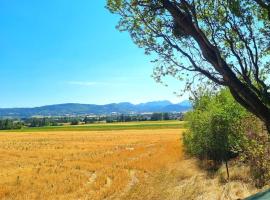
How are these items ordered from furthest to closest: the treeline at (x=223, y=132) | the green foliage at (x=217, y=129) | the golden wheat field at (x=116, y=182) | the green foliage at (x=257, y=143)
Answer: the green foliage at (x=217, y=129) < the golden wheat field at (x=116, y=182) < the treeline at (x=223, y=132) < the green foliage at (x=257, y=143)

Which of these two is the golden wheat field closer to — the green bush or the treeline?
Result: the treeline

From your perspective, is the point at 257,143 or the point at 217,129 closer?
the point at 257,143

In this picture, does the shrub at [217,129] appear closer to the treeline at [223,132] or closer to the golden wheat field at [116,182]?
the treeline at [223,132]

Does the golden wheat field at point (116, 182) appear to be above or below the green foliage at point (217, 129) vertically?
below

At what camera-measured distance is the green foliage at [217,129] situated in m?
31.8

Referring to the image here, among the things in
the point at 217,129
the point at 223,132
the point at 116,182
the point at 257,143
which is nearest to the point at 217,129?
the point at 217,129

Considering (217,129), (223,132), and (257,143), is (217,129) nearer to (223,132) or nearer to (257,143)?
(223,132)

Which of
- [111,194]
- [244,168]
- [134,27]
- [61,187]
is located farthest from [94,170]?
[134,27]

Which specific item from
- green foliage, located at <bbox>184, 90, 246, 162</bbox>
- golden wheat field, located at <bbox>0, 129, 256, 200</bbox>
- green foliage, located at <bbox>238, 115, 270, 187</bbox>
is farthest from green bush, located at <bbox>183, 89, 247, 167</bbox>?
green foliage, located at <bbox>238, 115, 270, 187</bbox>

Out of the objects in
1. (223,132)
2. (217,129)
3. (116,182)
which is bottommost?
(116,182)

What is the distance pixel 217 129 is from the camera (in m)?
34.7

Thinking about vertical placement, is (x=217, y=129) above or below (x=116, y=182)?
above

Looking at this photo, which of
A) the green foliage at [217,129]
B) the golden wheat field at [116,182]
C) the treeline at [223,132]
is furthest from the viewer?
the green foliage at [217,129]

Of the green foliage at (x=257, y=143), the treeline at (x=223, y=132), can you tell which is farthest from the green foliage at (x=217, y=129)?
the green foliage at (x=257, y=143)
